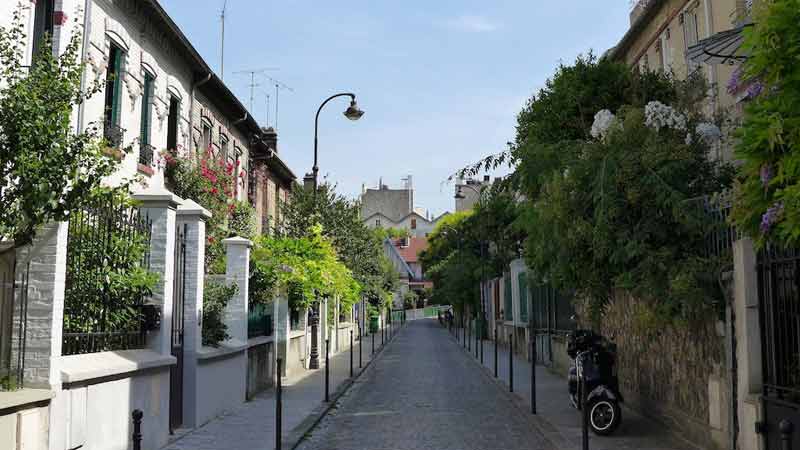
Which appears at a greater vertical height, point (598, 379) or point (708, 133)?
point (708, 133)

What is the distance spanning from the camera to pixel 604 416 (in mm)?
10984

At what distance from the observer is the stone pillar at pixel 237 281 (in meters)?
14.2

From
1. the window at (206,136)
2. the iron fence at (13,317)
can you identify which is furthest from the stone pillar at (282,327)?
the iron fence at (13,317)

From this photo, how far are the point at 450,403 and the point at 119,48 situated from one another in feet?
31.6

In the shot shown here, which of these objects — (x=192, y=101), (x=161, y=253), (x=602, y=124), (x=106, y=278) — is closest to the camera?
(x=106, y=278)

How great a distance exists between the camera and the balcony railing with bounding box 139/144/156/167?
1644cm

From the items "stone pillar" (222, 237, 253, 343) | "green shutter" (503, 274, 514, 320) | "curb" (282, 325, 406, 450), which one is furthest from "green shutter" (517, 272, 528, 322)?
"stone pillar" (222, 237, 253, 343)

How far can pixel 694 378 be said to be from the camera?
1009 centimetres

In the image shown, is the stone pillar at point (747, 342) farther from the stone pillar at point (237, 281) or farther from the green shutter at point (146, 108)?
the green shutter at point (146, 108)

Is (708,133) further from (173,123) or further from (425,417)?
(173,123)

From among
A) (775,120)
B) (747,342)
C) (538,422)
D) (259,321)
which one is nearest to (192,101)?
(259,321)

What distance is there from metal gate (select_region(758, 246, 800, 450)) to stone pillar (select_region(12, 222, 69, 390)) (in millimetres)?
6732

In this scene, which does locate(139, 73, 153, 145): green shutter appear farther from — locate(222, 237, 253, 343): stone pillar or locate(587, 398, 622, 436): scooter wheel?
locate(587, 398, 622, 436): scooter wheel

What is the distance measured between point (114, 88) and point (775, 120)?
13.2m
